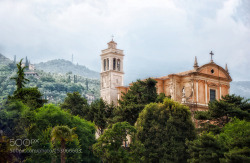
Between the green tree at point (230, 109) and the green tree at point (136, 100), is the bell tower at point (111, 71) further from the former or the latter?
the green tree at point (230, 109)

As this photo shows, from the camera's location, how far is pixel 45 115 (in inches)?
1369

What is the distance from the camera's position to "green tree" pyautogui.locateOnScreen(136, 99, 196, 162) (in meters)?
32.4

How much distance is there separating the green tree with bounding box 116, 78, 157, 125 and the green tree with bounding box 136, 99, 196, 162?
5.35 m

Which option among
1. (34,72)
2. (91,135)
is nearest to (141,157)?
(91,135)

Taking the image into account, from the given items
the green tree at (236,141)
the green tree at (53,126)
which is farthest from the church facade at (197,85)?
the green tree at (236,141)

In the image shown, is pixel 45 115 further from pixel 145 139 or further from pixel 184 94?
pixel 184 94

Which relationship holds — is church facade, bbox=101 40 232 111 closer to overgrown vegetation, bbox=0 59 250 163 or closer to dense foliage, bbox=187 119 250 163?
overgrown vegetation, bbox=0 59 250 163

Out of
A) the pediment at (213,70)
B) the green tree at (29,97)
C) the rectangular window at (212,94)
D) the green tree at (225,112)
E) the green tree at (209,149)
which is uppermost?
the pediment at (213,70)

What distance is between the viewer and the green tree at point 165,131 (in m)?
32.4

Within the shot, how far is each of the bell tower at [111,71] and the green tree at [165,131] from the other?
2545cm

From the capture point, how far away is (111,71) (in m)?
61.6

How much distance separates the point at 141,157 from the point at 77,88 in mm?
119890

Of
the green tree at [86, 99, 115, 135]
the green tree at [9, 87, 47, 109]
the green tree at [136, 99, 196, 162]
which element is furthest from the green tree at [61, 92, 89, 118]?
the green tree at [136, 99, 196, 162]

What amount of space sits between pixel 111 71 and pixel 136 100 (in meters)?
20.3
